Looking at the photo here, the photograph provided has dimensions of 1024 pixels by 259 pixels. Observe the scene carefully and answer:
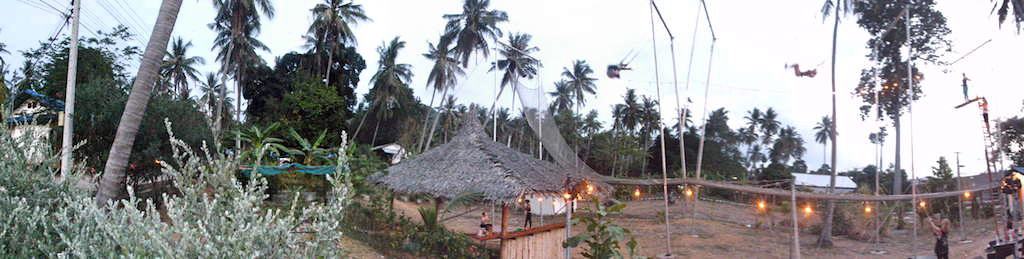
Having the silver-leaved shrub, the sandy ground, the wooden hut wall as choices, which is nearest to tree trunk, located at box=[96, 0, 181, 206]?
the silver-leaved shrub

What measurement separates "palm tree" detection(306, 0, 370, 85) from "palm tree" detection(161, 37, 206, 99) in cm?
971

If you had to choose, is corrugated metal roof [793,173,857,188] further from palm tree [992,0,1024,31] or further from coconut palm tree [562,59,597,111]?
palm tree [992,0,1024,31]

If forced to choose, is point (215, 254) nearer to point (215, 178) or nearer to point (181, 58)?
point (215, 178)

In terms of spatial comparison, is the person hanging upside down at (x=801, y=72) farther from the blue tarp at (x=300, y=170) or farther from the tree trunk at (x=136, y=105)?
the tree trunk at (x=136, y=105)

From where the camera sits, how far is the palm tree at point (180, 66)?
111 ft

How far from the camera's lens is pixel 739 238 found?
56.3 ft

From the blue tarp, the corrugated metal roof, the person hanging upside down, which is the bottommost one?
the blue tarp

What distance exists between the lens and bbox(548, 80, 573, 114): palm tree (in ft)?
159

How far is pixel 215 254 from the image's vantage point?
1907mm

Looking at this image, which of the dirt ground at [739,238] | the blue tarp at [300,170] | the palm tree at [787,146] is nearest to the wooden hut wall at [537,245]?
the dirt ground at [739,238]

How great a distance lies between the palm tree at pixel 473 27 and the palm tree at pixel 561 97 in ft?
64.0

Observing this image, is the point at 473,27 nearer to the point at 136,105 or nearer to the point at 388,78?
the point at 388,78

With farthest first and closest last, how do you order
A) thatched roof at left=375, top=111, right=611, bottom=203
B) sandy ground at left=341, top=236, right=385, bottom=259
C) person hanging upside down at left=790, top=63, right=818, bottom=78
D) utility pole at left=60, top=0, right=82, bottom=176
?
person hanging upside down at left=790, top=63, right=818, bottom=78
thatched roof at left=375, top=111, right=611, bottom=203
sandy ground at left=341, top=236, right=385, bottom=259
utility pole at left=60, top=0, right=82, bottom=176

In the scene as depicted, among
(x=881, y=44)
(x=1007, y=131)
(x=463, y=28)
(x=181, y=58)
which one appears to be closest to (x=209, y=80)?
(x=181, y=58)
